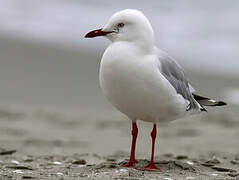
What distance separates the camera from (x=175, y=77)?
16.3ft

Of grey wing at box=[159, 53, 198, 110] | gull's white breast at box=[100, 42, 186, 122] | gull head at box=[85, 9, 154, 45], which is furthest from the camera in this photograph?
grey wing at box=[159, 53, 198, 110]

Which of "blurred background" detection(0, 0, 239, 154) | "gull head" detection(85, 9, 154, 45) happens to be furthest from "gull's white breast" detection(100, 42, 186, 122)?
"blurred background" detection(0, 0, 239, 154)

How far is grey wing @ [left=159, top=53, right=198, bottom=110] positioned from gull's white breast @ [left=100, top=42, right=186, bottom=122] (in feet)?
0.34

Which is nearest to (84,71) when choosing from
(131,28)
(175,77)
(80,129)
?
(80,129)

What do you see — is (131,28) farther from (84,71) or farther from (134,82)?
(84,71)

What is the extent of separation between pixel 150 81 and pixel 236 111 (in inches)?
237

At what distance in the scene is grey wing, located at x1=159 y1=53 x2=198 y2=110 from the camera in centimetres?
481

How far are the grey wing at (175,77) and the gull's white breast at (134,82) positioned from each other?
104 millimetres

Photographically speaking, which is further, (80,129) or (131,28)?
(80,129)

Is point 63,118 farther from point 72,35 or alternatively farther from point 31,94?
point 72,35

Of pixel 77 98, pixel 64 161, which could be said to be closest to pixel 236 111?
pixel 77 98

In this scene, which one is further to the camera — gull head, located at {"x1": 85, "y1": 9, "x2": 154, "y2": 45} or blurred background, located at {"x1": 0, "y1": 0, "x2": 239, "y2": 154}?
blurred background, located at {"x1": 0, "y1": 0, "x2": 239, "y2": 154}

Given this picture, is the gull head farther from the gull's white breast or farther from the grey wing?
the grey wing

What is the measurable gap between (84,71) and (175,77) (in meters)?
6.76
